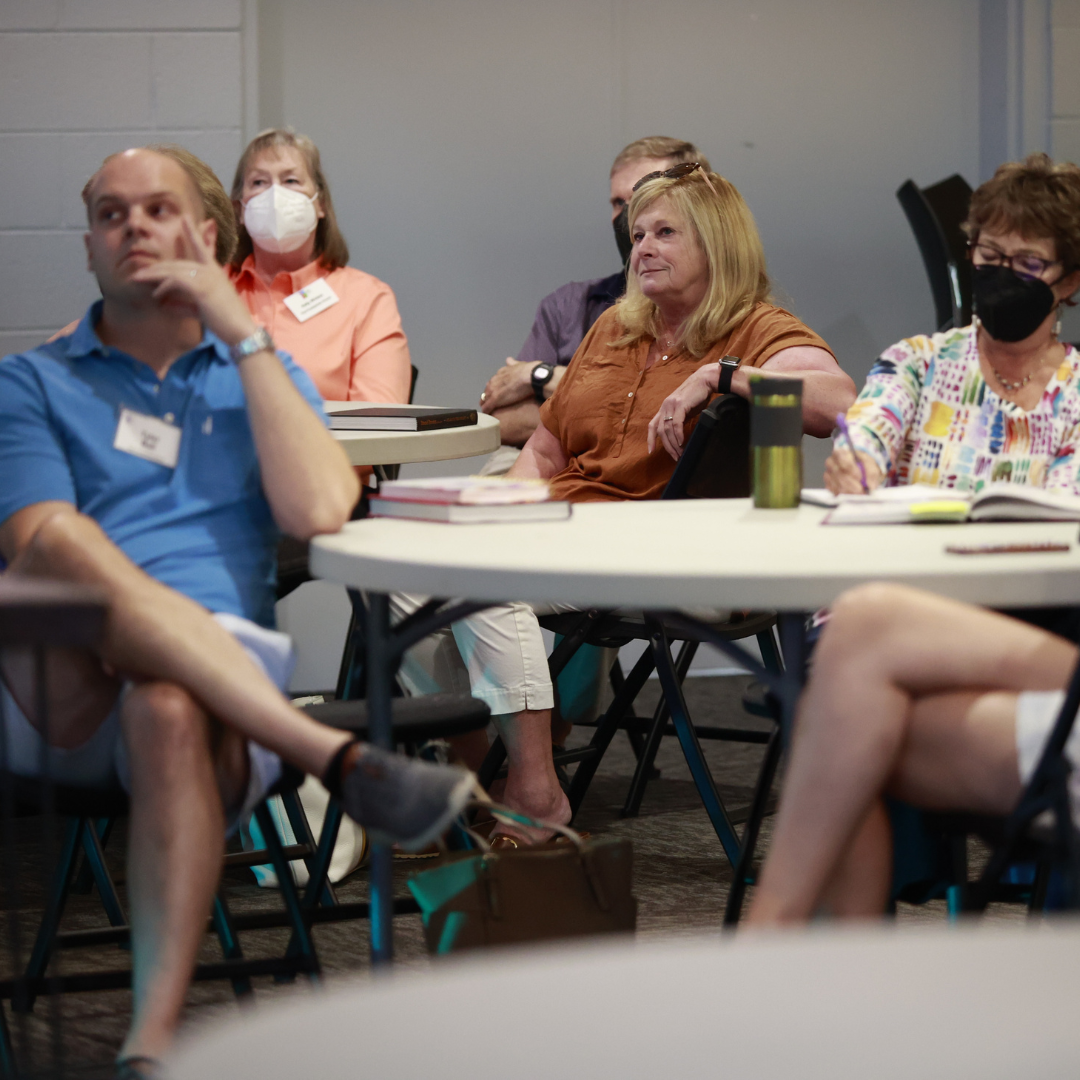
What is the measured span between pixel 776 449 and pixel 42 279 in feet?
10.2

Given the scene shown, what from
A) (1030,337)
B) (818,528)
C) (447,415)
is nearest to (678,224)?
(447,415)

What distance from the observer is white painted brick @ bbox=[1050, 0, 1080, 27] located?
4.51 meters

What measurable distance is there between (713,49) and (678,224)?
1923 millimetres

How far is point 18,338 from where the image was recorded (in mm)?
4348

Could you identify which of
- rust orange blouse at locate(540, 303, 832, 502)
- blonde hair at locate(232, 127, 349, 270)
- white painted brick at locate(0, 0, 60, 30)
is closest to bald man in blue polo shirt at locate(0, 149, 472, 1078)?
rust orange blouse at locate(540, 303, 832, 502)

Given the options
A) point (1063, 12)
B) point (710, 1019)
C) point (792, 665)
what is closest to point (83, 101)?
point (1063, 12)

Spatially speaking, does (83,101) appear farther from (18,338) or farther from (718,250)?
(718,250)

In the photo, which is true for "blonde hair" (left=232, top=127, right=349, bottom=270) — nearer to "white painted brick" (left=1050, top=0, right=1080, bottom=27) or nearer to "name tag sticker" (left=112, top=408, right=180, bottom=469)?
"name tag sticker" (left=112, top=408, right=180, bottom=469)

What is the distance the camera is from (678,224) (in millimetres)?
3010

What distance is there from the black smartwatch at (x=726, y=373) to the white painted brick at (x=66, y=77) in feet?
7.95

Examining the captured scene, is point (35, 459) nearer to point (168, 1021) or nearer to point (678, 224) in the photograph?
point (168, 1021)

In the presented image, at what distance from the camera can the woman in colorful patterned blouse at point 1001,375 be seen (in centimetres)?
215

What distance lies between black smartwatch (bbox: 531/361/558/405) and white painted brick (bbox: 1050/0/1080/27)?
213 centimetres

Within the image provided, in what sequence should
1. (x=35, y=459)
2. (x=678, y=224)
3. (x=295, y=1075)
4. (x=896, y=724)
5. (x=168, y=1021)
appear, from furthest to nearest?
(x=678, y=224) → (x=35, y=459) → (x=168, y=1021) → (x=896, y=724) → (x=295, y=1075)
